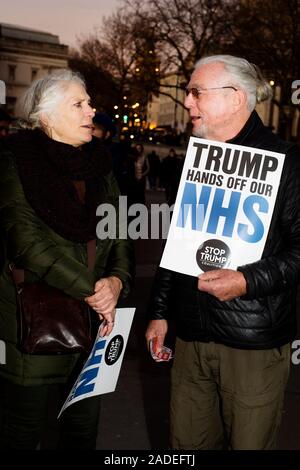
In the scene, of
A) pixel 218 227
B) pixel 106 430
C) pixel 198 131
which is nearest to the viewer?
pixel 218 227

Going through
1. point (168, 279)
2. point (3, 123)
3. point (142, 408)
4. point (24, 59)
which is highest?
point (24, 59)

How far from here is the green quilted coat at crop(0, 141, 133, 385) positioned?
271cm

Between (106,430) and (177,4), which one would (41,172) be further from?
(177,4)

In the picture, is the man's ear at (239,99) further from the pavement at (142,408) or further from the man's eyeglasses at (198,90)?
the pavement at (142,408)

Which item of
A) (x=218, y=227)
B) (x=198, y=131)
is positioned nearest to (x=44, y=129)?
(x=198, y=131)

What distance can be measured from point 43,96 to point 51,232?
0.60 metres

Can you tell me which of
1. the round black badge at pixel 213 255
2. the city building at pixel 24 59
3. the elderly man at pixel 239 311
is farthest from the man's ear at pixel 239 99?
the city building at pixel 24 59

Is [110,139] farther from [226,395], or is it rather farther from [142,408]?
[226,395]

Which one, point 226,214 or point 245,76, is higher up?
point 245,76

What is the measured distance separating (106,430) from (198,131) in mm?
2301

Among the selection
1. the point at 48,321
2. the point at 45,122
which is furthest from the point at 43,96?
the point at 48,321

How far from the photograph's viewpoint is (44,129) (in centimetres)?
291

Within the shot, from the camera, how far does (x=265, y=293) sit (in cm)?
241
